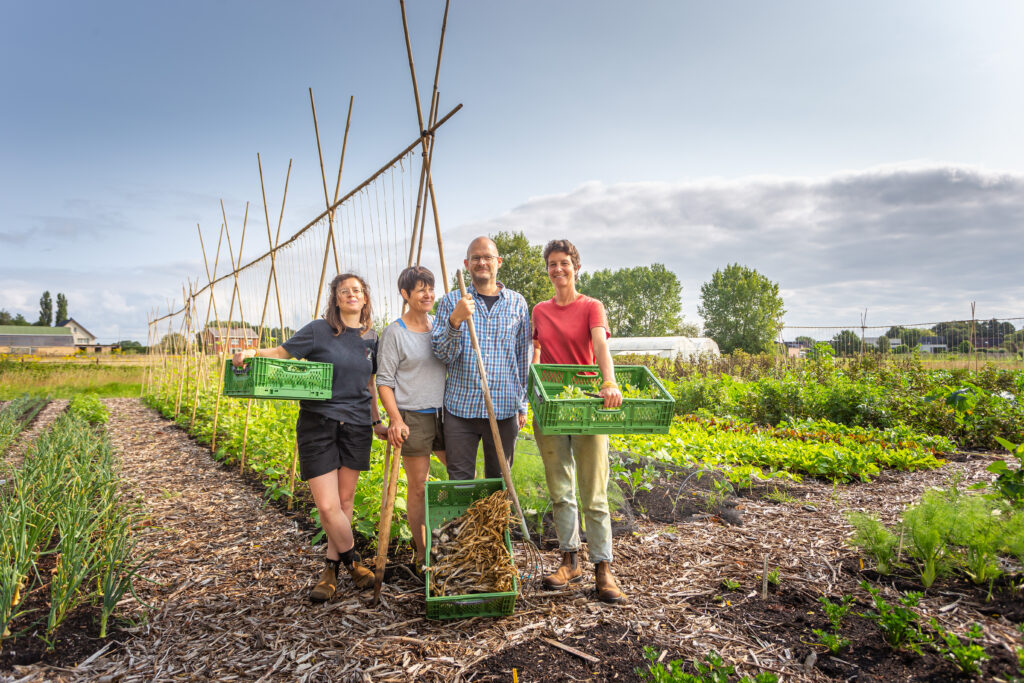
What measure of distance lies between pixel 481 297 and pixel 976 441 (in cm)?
712

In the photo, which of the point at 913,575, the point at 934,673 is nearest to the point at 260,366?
the point at 934,673

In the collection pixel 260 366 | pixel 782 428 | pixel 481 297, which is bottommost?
pixel 782 428

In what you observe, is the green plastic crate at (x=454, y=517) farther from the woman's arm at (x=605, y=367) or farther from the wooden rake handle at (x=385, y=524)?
the woman's arm at (x=605, y=367)

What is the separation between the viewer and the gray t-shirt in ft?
9.69

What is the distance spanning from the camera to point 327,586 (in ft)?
9.82

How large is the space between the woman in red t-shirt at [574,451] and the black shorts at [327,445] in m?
0.99

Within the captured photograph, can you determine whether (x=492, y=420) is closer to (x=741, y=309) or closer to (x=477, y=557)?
(x=477, y=557)

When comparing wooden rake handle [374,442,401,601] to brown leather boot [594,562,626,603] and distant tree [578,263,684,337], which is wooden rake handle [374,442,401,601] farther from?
distant tree [578,263,684,337]

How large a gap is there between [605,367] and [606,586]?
1.16 m

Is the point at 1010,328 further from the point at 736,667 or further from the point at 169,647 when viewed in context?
the point at 169,647

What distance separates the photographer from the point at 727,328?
44.2m

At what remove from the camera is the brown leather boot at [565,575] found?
9.76 feet

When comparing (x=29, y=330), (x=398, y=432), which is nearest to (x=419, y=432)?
(x=398, y=432)

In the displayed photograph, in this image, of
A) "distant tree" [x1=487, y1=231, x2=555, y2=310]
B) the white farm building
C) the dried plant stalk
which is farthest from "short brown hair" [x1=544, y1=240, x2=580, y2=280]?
the white farm building
